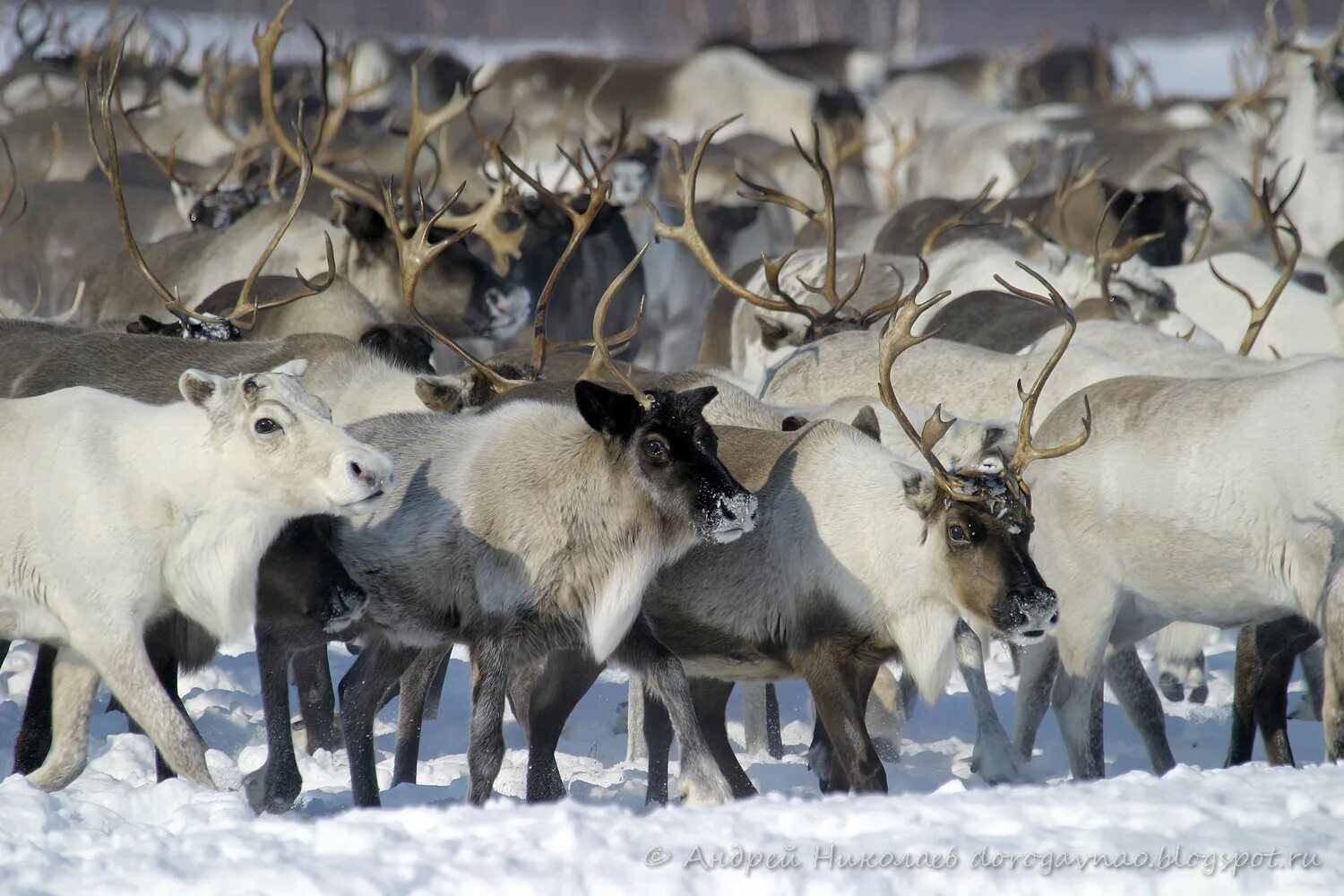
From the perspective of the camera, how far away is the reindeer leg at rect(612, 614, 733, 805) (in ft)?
15.5

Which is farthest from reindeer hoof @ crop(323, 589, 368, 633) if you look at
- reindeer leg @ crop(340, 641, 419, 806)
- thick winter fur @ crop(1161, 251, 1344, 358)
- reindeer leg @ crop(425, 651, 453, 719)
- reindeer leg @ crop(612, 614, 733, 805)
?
thick winter fur @ crop(1161, 251, 1344, 358)

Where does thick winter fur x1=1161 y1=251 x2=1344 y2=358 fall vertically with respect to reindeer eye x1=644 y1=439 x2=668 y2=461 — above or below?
above

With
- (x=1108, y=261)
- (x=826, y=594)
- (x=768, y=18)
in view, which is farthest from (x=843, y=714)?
(x=768, y=18)

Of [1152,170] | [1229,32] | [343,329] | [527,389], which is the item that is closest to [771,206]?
[1152,170]

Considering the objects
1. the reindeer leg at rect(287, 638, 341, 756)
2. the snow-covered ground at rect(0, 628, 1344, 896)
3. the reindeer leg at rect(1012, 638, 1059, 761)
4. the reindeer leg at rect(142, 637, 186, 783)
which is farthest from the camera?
the reindeer leg at rect(1012, 638, 1059, 761)

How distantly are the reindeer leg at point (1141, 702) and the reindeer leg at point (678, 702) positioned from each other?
1571 millimetres

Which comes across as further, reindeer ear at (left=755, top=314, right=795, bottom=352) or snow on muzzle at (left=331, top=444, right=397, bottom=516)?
reindeer ear at (left=755, top=314, right=795, bottom=352)

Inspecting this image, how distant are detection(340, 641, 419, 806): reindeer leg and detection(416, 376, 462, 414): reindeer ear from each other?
0.93m

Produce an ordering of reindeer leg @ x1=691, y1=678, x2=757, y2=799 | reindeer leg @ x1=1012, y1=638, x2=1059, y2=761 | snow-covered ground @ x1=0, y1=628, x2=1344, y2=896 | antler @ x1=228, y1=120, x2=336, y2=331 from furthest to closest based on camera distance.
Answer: antler @ x1=228, y1=120, x2=336, y2=331
reindeer leg @ x1=1012, y1=638, x2=1059, y2=761
reindeer leg @ x1=691, y1=678, x2=757, y2=799
snow-covered ground @ x1=0, y1=628, x2=1344, y2=896

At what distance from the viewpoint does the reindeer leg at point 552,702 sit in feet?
16.5

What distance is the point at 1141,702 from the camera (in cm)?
582

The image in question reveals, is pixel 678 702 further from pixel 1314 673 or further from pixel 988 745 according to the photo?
pixel 1314 673

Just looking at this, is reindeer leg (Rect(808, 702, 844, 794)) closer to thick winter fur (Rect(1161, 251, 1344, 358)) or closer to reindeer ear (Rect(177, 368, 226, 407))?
reindeer ear (Rect(177, 368, 226, 407))

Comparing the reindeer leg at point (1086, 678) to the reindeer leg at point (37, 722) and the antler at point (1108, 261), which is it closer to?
the antler at point (1108, 261)
